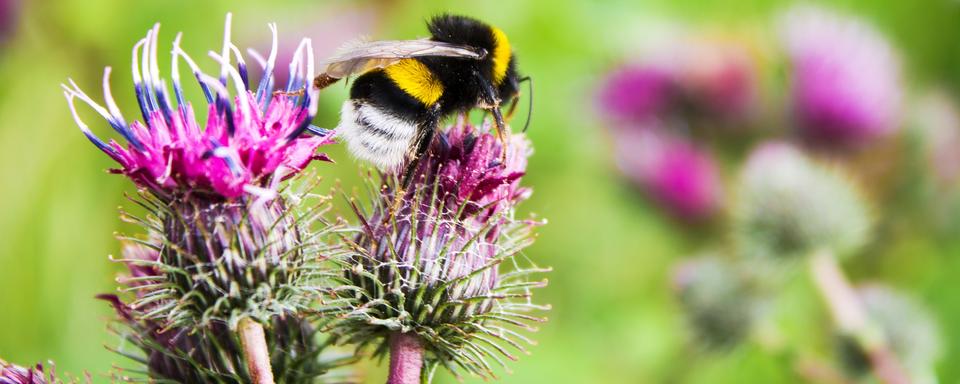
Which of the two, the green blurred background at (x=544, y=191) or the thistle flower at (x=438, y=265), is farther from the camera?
the green blurred background at (x=544, y=191)

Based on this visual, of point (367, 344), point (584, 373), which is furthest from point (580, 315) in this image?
point (367, 344)

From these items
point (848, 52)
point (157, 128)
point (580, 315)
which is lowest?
point (157, 128)

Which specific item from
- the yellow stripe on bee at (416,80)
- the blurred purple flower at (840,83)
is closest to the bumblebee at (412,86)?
the yellow stripe on bee at (416,80)

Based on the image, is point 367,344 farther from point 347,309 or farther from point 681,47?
point 681,47

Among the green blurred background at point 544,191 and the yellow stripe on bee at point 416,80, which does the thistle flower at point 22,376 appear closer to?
the yellow stripe on bee at point 416,80

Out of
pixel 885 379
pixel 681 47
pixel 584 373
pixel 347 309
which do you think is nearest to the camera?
pixel 347 309

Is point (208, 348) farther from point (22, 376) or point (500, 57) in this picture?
point (500, 57)

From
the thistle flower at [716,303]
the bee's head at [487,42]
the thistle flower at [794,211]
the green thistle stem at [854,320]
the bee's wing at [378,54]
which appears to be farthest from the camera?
the thistle flower at [716,303]

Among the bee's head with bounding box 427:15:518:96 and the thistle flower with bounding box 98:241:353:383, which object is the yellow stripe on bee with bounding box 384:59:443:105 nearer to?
the bee's head with bounding box 427:15:518:96
